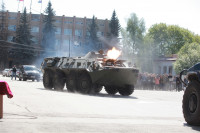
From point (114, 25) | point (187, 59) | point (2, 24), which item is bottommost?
point (187, 59)

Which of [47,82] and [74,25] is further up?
[74,25]

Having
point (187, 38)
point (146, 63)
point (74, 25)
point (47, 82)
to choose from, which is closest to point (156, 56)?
point (146, 63)

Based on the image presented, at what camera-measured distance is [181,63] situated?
80062 millimetres

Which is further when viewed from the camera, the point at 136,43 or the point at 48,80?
the point at 136,43

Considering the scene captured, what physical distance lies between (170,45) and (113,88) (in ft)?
248

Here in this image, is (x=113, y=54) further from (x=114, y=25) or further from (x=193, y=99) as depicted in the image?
(x=114, y=25)

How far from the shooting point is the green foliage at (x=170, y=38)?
97938 millimetres

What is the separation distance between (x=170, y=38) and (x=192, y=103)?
296 ft

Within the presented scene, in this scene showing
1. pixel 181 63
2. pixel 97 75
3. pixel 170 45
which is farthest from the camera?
pixel 170 45

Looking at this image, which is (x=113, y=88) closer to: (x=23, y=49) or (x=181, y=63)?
(x=181, y=63)

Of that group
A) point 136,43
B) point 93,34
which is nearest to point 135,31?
point 136,43

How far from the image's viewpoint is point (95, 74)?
21531mm

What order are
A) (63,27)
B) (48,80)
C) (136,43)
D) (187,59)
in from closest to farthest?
(48,80) < (187,59) < (136,43) < (63,27)

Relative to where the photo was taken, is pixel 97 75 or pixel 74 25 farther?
pixel 74 25
